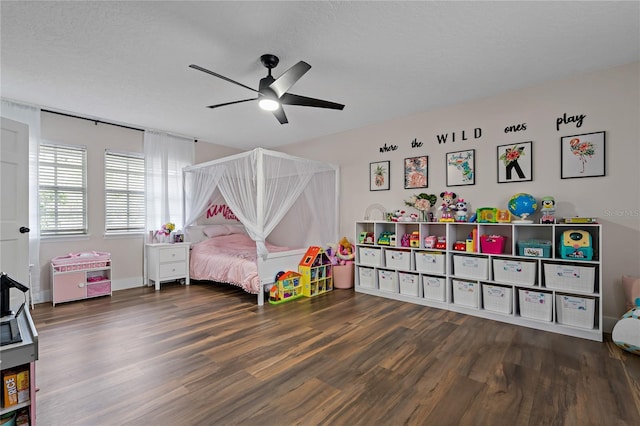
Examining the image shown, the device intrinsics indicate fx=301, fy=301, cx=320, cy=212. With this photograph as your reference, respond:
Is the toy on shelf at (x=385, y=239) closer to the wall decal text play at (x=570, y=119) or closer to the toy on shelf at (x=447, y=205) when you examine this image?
the toy on shelf at (x=447, y=205)

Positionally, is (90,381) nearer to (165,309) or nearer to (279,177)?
(165,309)

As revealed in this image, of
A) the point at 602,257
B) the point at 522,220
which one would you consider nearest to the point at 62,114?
the point at 522,220

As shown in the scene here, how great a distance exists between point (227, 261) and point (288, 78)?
9.41 feet

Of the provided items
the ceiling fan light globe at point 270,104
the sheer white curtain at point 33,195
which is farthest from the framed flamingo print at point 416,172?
the sheer white curtain at point 33,195

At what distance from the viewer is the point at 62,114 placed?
4.19 metres

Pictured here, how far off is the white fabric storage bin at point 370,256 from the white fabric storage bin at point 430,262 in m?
0.57

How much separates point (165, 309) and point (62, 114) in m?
3.10

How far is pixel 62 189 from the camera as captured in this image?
4230mm

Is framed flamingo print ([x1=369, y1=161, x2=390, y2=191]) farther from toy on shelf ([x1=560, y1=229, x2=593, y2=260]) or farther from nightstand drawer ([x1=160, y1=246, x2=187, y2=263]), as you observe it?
nightstand drawer ([x1=160, y1=246, x2=187, y2=263])

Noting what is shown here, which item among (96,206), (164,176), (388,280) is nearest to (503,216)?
(388,280)

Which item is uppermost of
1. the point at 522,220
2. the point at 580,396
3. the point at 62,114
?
the point at 62,114

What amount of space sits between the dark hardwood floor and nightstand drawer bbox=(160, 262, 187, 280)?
1207mm

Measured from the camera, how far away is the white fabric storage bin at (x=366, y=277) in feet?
14.4

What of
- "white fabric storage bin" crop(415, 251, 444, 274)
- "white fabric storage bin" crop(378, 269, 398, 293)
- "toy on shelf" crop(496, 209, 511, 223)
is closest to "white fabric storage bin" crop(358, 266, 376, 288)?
"white fabric storage bin" crop(378, 269, 398, 293)
